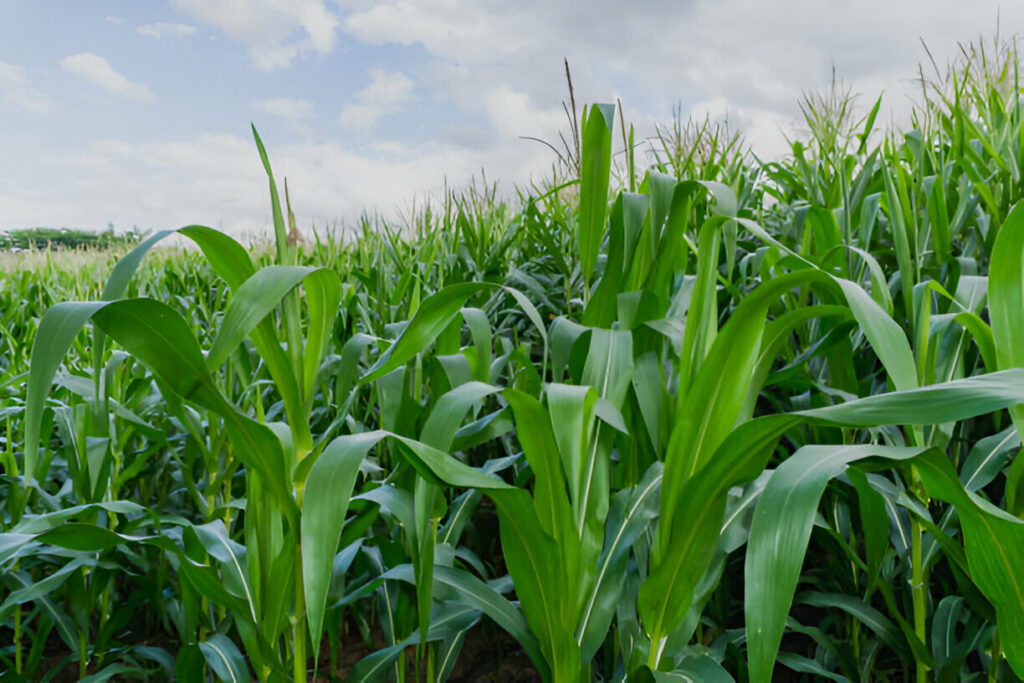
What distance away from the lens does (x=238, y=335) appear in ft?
1.86

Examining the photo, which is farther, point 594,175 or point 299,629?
A: point 594,175

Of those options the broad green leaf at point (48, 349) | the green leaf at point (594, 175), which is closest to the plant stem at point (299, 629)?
the broad green leaf at point (48, 349)

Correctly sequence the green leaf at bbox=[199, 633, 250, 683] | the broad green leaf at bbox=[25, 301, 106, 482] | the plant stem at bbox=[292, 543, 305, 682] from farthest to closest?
the green leaf at bbox=[199, 633, 250, 683]
the plant stem at bbox=[292, 543, 305, 682]
the broad green leaf at bbox=[25, 301, 106, 482]

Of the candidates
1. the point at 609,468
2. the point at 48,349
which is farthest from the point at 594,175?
the point at 48,349

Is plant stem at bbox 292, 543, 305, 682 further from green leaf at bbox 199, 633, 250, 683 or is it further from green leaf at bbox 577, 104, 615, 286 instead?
green leaf at bbox 577, 104, 615, 286

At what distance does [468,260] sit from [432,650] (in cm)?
152

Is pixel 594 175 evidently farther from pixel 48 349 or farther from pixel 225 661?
pixel 225 661

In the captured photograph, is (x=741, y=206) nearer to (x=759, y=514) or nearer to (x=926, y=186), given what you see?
(x=926, y=186)

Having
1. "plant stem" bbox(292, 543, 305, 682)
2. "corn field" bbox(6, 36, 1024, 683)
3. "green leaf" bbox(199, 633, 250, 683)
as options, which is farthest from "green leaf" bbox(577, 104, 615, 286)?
"green leaf" bbox(199, 633, 250, 683)

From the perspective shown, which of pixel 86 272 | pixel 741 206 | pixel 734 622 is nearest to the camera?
pixel 734 622

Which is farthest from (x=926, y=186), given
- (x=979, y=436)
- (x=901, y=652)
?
(x=901, y=652)

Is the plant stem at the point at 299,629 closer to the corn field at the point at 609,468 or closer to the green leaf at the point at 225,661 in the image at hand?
the corn field at the point at 609,468

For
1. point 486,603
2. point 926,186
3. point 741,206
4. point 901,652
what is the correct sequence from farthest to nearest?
1. point 741,206
2. point 926,186
3. point 901,652
4. point 486,603

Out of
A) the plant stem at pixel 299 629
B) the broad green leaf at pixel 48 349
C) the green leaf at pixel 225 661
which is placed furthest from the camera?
the green leaf at pixel 225 661
